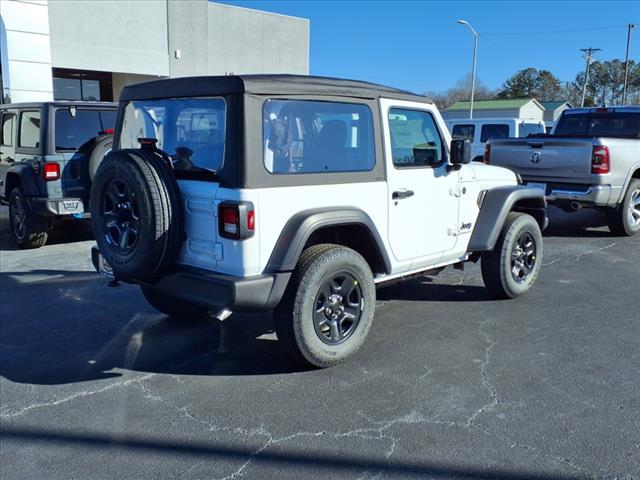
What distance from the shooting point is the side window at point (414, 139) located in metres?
4.57

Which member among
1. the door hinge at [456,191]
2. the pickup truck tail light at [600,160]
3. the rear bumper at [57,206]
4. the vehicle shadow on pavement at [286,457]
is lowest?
the vehicle shadow on pavement at [286,457]

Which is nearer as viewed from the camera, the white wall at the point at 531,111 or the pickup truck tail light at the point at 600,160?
the pickup truck tail light at the point at 600,160

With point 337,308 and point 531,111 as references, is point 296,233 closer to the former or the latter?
point 337,308

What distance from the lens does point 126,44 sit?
1908 centimetres

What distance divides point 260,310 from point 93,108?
18.1 ft

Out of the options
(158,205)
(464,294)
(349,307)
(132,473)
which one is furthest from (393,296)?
(132,473)

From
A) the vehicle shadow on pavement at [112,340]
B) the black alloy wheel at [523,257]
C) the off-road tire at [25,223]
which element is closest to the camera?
the vehicle shadow on pavement at [112,340]

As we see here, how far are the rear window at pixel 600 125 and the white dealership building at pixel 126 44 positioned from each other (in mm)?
11596

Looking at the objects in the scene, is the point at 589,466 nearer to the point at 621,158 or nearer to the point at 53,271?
the point at 53,271

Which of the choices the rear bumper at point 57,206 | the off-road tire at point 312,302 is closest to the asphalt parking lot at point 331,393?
the off-road tire at point 312,302

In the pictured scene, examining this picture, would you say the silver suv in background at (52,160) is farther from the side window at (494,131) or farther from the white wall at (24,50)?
the side window at (494,131)

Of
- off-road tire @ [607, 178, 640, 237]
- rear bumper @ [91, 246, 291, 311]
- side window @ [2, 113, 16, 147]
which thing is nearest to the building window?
side window @ [2, 113, 16, 147]

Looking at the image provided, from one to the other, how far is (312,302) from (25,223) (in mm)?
5650

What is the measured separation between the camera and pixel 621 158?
8.73m
